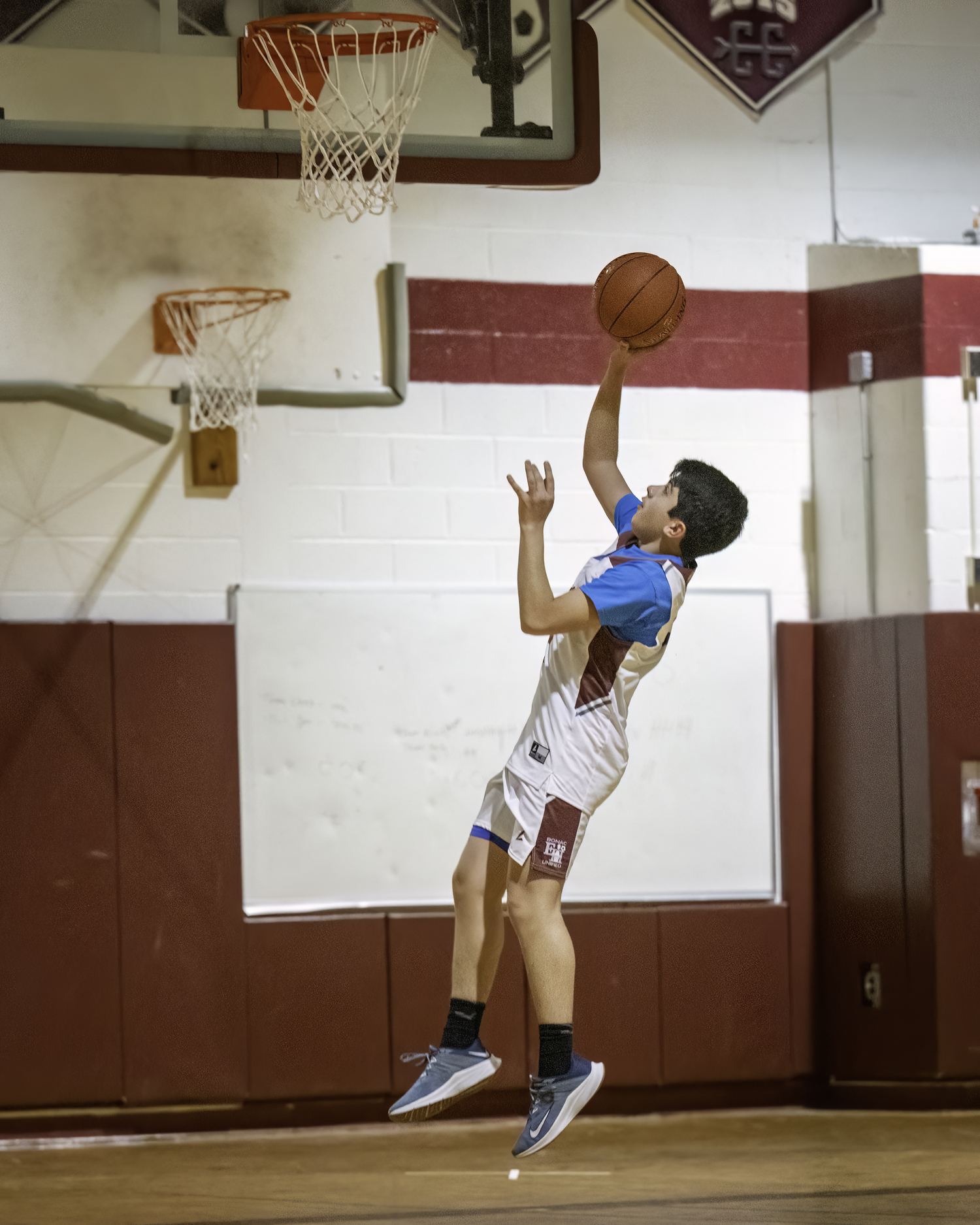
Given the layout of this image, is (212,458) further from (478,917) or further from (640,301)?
(478,917)

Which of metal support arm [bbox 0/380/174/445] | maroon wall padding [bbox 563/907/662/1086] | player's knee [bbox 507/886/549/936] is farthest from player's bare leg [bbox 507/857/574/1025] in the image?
metal support arm [bbox 0/380/174/445]

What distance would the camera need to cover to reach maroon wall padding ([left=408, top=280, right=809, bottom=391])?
6.16 m

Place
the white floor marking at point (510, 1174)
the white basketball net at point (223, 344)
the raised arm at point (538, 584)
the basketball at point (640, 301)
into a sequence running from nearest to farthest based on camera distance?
the raised arm at point (538, 584), the basketball at point (640, 301), the white floor marking at point (510, 1174), the white basketball net at point (223, 344)

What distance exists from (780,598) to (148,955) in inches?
118

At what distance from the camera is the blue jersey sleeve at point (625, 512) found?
4.14 m

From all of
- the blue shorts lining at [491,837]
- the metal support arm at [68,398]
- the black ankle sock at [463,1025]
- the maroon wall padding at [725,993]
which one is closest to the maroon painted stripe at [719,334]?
the metal support arm at [68,398]

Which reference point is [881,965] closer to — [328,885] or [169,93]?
[328,885]

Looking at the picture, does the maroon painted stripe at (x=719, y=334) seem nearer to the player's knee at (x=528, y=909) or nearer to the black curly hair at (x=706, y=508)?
the black curly hair at (x=706, y=508)

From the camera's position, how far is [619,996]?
6.11m

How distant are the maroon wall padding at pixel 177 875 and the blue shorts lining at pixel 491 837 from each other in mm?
2144

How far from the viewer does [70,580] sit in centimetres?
589

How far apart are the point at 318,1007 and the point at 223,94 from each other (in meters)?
3.46

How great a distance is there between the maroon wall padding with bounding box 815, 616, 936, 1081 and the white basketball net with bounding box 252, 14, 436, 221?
8.92ft

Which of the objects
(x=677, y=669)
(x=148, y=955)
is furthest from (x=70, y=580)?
(x=677, y=669)
